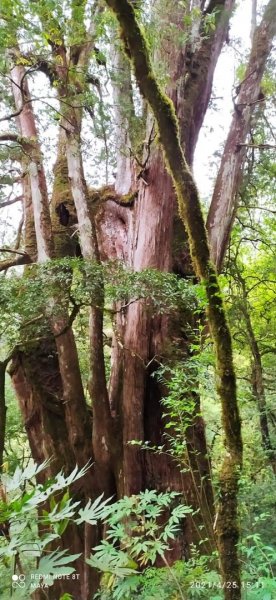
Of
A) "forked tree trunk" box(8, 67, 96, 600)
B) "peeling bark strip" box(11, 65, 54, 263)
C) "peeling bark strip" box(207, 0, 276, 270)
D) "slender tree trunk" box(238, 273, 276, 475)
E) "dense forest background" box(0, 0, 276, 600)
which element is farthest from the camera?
"slender tree trunk" box(238, 273, 276, 475)

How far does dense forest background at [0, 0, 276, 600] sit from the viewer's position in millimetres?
2248

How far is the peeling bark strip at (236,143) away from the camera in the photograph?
5574 mm

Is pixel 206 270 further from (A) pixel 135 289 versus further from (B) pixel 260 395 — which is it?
(B) pixel 260 395

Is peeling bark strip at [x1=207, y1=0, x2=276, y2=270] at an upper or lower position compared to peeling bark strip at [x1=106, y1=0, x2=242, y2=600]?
upper

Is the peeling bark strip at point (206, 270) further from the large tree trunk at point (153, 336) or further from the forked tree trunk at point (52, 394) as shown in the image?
the forked tree trunk at point (52, 394)

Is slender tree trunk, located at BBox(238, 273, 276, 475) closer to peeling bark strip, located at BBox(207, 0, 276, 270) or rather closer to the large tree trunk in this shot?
peeling bark strip, located at BBox(207, 0, 276, 270)

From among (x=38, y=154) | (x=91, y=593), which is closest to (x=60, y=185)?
(x=38, y=154)


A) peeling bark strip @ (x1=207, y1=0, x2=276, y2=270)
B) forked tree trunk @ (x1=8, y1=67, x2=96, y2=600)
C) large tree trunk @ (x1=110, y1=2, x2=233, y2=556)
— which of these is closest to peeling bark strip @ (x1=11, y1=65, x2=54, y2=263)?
forked tree trunk @ (x1=8, y1=67, x2=96, y2=600)

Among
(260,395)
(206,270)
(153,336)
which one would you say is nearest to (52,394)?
Answer: (153,336)

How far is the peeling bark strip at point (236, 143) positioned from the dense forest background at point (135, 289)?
0.03 meters

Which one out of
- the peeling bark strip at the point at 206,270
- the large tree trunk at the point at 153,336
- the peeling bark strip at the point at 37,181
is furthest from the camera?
the peeling bark strip at the point at 37,181

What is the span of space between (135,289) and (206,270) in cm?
190

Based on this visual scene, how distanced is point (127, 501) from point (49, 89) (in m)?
4.68

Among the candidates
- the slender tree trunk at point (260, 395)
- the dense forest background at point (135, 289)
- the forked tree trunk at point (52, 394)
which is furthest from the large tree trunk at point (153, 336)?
the slender tree trunk at point (260, 395)
